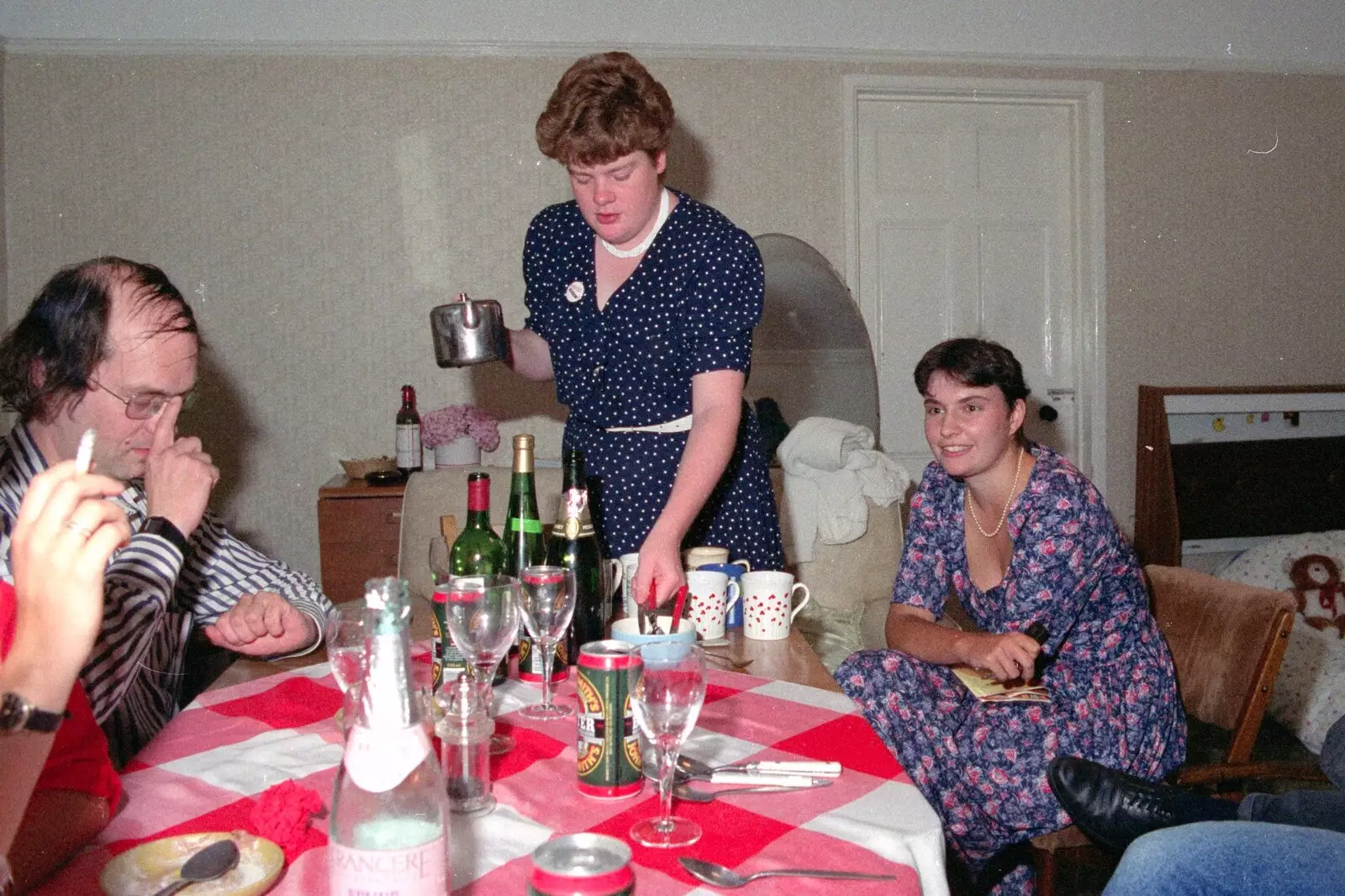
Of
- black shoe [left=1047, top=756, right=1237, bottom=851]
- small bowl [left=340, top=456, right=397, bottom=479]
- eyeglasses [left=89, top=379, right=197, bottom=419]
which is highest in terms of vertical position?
eyeglasses [left=89, top=379, right=197, bottom=419]

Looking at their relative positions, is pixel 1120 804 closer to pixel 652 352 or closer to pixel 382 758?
pixel 652 352

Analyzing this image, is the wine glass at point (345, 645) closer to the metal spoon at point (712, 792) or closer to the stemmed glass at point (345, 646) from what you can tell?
the stemmed glass at point (345, 646)

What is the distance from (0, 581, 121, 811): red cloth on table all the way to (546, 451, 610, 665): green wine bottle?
66 cm

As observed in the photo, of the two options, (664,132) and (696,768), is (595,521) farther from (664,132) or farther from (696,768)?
(696,768)

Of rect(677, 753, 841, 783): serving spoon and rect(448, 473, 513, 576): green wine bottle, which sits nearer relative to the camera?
rect(677, 753, 841, 783): serving spoon

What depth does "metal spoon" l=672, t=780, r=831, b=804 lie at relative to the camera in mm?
919

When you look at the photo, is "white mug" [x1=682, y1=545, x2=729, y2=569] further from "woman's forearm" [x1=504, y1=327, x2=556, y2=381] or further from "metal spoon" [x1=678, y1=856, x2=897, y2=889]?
"metal spoon" [x1=678, y1=856, x2=897, y2=889]

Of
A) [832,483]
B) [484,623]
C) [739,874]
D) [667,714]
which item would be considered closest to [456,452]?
[832,483]

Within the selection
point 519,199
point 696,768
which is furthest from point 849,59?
point 696,768

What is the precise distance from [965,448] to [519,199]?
97.5 inches

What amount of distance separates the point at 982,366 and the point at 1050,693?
0.63 metres

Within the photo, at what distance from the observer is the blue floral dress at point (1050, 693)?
181cm

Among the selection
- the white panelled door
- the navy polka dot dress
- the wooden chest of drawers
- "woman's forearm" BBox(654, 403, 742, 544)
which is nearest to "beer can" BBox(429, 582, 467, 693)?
"woman's forearm" BBox(654, 403, 742, 544)

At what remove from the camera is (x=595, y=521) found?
197cm
